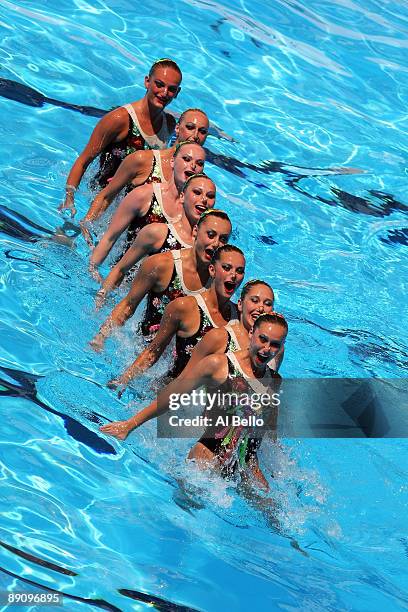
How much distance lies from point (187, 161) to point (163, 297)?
89cm

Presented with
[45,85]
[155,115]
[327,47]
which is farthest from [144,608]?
[327,47]

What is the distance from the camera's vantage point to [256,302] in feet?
18.2

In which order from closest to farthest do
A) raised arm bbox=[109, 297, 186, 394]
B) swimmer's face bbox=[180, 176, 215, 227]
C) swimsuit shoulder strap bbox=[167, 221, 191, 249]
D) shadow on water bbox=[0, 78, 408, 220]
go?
raised arm bbox=[109, 297, 186, 394] → swimmer's face bbox=[180, 176, 215, 227] → swimsuit shoulder strap bbox=[167, 221, 191, 249] → shadow on water bbox=[0, 78, 408, 220]

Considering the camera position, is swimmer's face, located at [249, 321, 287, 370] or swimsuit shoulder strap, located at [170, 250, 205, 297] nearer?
swimmer's face, located at [249, 321, 287, 370]

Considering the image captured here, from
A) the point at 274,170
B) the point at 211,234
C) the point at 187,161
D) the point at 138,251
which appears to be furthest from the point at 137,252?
the point at 274,170

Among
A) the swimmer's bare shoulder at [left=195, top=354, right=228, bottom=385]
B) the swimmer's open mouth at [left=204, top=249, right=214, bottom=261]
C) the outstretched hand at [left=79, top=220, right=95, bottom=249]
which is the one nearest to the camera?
the swimmer's bare shoulder at [left=195, top=354, right=228, bottom=385]

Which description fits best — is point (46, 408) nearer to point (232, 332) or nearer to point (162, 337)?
point (162, 337)

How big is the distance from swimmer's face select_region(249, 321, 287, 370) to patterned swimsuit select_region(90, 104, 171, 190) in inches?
105

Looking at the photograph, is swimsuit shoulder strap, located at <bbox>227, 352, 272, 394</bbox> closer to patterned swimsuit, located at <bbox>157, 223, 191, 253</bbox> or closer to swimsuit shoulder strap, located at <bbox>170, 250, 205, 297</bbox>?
swimsuit shoulder strap, located at <bbox>170, 250, 205, 297</bbox>

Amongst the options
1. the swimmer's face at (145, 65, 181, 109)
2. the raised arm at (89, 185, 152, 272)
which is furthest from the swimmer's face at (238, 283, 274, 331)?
the swimmer's face at (145, 65, 181, 109)

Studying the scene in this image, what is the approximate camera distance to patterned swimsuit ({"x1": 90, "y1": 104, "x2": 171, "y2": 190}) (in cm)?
764

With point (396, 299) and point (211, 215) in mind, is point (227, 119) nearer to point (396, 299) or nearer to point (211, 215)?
point (396, 299)

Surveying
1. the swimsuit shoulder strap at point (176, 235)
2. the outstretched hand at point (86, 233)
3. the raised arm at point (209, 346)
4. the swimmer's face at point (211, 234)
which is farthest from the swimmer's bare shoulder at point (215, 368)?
the outstretched hand at point (86, 233)

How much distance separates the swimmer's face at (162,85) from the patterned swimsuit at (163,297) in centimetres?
164
